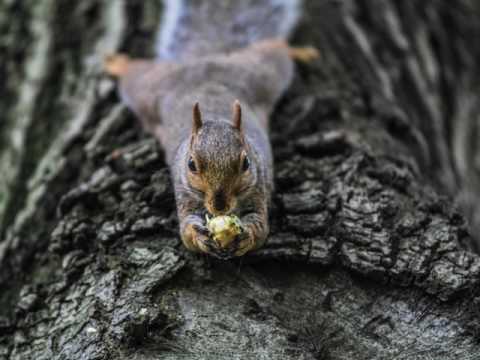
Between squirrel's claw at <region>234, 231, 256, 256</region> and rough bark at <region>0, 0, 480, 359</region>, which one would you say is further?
squirrel's claw at <region>234, 231, 256, 256</region>

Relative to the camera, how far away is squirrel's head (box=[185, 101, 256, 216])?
7.84 ft

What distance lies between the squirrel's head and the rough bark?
128mm

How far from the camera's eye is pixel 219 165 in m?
2.39

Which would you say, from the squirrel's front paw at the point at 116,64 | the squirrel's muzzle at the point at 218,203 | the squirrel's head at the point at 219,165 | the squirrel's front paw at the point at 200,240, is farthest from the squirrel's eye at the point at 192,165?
the squirrel's front paw at the point at 116,64

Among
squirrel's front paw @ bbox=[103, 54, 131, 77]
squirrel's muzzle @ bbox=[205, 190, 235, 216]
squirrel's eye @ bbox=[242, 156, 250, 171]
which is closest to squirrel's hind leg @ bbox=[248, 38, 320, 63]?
squirrel's front paw @ bbox=[103, 54, 131, 77]

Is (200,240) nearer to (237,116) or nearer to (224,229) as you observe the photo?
(224,229)

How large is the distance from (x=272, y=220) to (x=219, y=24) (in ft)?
5.61

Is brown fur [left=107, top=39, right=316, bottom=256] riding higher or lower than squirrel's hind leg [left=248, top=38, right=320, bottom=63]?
lower

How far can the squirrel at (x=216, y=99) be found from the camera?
94.4 inches

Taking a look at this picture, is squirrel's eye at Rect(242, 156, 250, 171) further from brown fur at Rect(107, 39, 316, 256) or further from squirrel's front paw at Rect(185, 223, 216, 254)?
squirrel's front paw at Rect(185, 223, 216, 254)

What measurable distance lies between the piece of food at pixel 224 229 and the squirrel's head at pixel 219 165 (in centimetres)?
5

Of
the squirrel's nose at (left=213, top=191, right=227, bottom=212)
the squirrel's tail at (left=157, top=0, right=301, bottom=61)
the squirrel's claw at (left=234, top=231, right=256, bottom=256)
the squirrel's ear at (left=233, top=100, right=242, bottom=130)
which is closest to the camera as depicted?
the squirrel's claw at (left=234, top=231, right=256, bottom=256)

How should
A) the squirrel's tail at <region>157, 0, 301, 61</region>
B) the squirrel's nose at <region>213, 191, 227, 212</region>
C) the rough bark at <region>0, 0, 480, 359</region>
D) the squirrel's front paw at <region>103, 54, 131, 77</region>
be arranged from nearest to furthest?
the rough bark at <region>0, 0, 480, 359</region>
the squirrel's nose at <region>213, 191, 227, 212</region>
the squirrel's front paw at <region>103, 54, 131, 77</region>
the squirrel's tail at <region>157, 0, 301, 61</region>

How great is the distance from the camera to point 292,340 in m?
1.94
